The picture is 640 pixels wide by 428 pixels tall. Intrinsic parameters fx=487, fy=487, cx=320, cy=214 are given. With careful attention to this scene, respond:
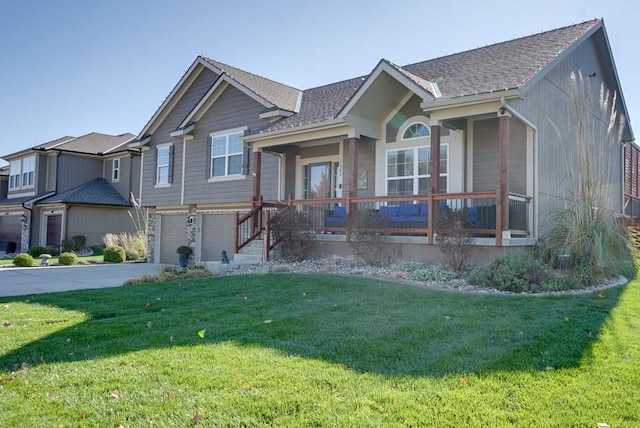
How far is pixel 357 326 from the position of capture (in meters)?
5.64

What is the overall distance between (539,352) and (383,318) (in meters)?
1.95

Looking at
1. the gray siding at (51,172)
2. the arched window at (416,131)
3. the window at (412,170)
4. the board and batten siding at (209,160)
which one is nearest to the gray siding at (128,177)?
the gray siding at (51,172)

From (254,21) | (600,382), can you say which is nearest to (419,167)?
(254,21)

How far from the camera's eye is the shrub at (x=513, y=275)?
7.89m

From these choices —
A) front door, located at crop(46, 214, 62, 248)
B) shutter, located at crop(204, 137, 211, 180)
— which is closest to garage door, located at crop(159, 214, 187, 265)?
shutter, located at crop(204, 137, 211, 180)

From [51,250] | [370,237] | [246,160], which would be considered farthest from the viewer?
[51,250]

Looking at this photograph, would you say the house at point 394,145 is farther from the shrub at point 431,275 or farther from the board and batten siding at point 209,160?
the shrub at point 431,275

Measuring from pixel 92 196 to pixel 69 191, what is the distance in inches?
77.0

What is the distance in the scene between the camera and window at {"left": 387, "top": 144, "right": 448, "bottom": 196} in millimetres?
12547

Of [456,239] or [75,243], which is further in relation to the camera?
[75,243]

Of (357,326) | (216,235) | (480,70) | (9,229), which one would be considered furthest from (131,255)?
(357,326)

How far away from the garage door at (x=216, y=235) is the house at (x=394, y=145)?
0.19 feet

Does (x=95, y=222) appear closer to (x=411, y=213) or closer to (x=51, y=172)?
(x=51, y=172)

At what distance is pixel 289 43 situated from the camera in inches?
522
